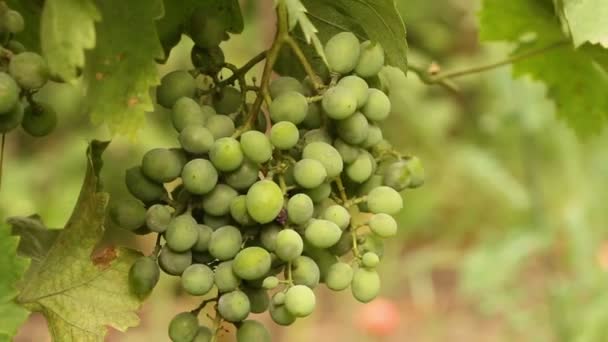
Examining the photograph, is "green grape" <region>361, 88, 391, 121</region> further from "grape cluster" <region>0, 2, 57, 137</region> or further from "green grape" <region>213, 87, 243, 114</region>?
"grape cluster" <region>0, 2, 57, 137</region>

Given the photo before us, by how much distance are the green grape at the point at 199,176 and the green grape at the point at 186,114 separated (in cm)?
3

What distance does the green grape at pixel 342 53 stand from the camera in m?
0.56

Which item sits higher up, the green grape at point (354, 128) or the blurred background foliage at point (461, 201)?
the blurred background foliage at point (461, 201)

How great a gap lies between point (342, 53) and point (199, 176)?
12cm

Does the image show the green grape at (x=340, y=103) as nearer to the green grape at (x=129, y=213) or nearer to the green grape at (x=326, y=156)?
the green grape at (x=326, y=156)

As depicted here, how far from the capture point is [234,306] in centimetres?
54

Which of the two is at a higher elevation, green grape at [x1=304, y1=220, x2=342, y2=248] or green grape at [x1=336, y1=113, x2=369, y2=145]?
green grape at [x1=336, y1=113, x2=369, y2=145]

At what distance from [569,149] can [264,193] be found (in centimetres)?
218

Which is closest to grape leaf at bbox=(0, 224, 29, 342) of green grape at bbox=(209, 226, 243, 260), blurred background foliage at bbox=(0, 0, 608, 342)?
green grape at bbox=(209, 226, 243, 260)

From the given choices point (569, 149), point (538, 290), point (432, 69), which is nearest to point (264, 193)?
point (432, 69)

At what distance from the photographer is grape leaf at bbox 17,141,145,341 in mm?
583

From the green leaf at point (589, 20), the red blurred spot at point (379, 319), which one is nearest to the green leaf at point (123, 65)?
the green leaf at point (589, 20)

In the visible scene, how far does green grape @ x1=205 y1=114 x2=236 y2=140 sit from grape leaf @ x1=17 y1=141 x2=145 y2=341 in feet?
0.26

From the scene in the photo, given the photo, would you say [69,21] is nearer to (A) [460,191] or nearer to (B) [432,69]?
(B) [432,69]
